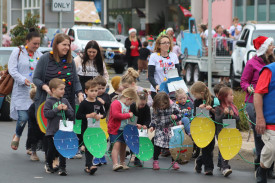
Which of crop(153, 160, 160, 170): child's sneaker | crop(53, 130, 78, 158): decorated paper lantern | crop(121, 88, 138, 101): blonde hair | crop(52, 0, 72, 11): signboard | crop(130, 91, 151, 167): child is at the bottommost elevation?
crop(153, 160, 160, 170): child's sneaker

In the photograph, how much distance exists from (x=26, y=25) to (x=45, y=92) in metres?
14.4

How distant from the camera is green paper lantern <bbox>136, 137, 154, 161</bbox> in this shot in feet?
31.8

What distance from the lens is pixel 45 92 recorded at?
9.76 meters

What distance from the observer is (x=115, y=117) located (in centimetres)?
952

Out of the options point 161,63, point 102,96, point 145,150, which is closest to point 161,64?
point 161,63

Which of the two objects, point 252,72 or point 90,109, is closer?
point 252,72

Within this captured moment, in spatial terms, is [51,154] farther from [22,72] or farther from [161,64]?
[161,64]

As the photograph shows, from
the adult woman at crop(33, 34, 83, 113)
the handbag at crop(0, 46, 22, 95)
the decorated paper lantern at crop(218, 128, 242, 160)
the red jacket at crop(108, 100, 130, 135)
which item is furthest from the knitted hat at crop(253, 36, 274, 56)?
the handbag at crop(0, 46, 22, 95)

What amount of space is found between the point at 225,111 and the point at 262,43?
1.01 m

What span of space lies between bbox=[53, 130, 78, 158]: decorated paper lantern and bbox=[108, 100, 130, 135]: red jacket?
1.91 ft

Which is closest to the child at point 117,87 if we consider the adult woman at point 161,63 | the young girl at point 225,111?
the adult woman at point 161,63

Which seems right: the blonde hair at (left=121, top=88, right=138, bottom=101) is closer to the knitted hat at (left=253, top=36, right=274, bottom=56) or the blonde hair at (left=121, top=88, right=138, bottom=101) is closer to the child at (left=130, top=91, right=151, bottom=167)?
the child at (left=130, top=91, right=151, bottom=167)

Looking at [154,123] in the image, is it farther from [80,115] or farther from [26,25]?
[26,25]

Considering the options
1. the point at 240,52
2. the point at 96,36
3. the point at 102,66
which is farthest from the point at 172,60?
the point at 96,36
